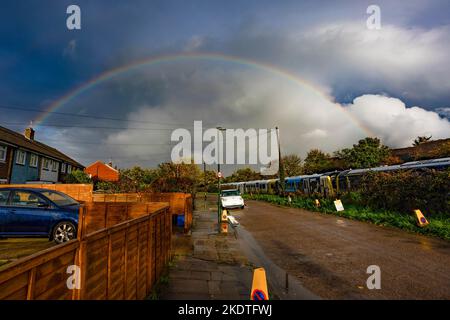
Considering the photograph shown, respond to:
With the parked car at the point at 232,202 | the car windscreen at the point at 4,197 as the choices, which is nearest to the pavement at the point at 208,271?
the car windscreen at the point at 4,197

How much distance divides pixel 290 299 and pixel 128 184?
18.5 meters

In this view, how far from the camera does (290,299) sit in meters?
4.23

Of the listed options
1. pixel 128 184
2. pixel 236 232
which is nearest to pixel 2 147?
pixel 128 184

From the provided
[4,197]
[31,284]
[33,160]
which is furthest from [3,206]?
[33,160]

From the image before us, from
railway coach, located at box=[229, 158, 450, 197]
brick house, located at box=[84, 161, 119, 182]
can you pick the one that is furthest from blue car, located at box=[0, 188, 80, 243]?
brick house, located at box=[84, 161, 119, 182]

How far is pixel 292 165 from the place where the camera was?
194 ft

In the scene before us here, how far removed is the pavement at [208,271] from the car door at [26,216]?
3582 mm

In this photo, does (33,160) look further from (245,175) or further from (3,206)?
(245,175)

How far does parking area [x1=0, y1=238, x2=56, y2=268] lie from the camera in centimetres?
583

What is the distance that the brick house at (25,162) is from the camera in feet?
74.2

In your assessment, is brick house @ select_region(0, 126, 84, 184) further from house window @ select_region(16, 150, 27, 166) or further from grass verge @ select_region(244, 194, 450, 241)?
grass verge @ select_region(244, 194, 450, 241)

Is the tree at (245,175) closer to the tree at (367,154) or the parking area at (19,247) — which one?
the tree at (367,154)

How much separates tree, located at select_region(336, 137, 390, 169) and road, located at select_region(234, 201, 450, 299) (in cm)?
3213
